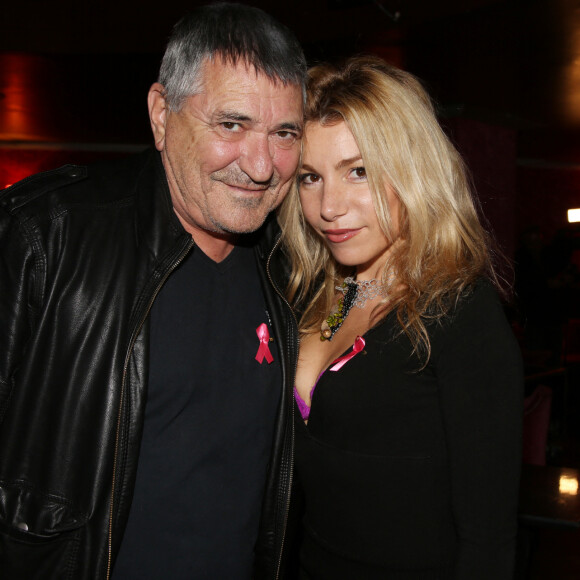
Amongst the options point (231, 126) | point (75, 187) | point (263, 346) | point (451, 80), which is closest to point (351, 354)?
point (263, 346)

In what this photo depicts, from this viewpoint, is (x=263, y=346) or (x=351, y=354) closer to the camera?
(x=351, y=354)

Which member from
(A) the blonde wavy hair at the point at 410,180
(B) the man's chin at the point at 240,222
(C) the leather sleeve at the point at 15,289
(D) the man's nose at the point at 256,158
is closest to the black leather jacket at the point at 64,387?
(C) the leather sleeve at the point at 15,289

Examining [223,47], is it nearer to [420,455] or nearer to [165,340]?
[165,340]

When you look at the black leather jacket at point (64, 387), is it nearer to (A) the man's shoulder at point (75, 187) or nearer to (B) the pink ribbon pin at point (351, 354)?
(A) the man's shoulder at point (75, 187)

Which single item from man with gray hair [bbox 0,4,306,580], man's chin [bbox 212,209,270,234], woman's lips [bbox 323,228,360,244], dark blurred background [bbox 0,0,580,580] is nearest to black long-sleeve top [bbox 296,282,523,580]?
man with gray hair [bbox 0,4,306,580]

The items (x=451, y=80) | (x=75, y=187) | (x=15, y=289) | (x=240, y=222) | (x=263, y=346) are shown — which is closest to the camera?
(x=15, y=289)

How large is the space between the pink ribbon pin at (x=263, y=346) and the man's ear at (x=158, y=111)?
56 centimetres

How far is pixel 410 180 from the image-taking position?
1.75 meters

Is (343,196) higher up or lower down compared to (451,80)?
lower down

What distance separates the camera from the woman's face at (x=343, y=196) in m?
1.74

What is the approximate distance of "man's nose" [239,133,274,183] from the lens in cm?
167

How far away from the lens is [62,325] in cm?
149

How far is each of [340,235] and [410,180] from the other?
0.24 meters

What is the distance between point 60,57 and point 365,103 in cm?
476
